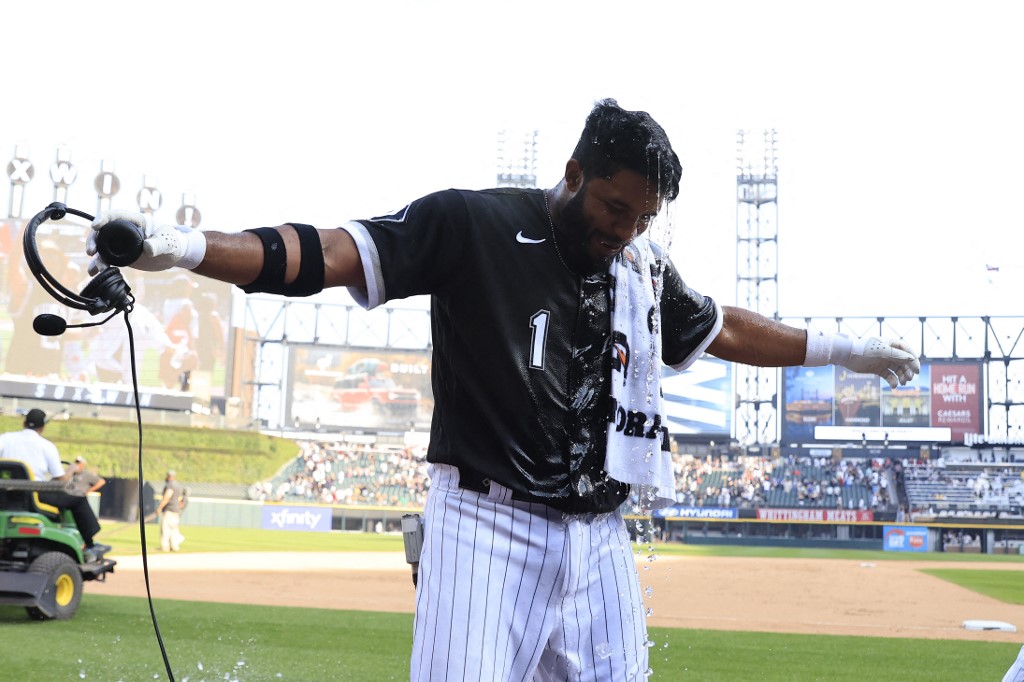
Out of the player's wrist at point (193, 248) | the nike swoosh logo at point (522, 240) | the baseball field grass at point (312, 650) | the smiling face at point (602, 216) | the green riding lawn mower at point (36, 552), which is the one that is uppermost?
the smiling face at point (602, 216)

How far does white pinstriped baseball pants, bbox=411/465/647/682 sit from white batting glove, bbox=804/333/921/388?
3.57ft

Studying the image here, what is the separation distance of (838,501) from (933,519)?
578 centimetres

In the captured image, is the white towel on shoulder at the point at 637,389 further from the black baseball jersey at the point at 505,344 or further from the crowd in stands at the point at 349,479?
the crowd in stands at the point at 349,479

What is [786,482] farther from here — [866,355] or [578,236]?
[578,236]

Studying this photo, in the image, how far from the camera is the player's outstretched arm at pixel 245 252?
7.10ft

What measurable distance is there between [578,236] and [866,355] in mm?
1356

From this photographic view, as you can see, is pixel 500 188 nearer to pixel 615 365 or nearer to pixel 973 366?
pixel 615 365

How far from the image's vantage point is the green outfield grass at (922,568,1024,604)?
64.5 ft

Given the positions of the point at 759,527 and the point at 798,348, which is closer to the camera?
the point at 798,348

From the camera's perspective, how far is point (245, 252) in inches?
87.8

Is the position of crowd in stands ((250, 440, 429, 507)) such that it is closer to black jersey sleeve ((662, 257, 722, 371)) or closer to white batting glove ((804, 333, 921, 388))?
white batting glove ((804, 333, 921, 388))

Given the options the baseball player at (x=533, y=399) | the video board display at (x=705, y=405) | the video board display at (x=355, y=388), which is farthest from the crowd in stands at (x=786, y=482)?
the baseball player at (x=533, y=399)

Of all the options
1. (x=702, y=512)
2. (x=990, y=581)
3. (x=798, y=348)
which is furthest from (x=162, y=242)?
(x=702, y=512)

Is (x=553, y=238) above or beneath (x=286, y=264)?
above
